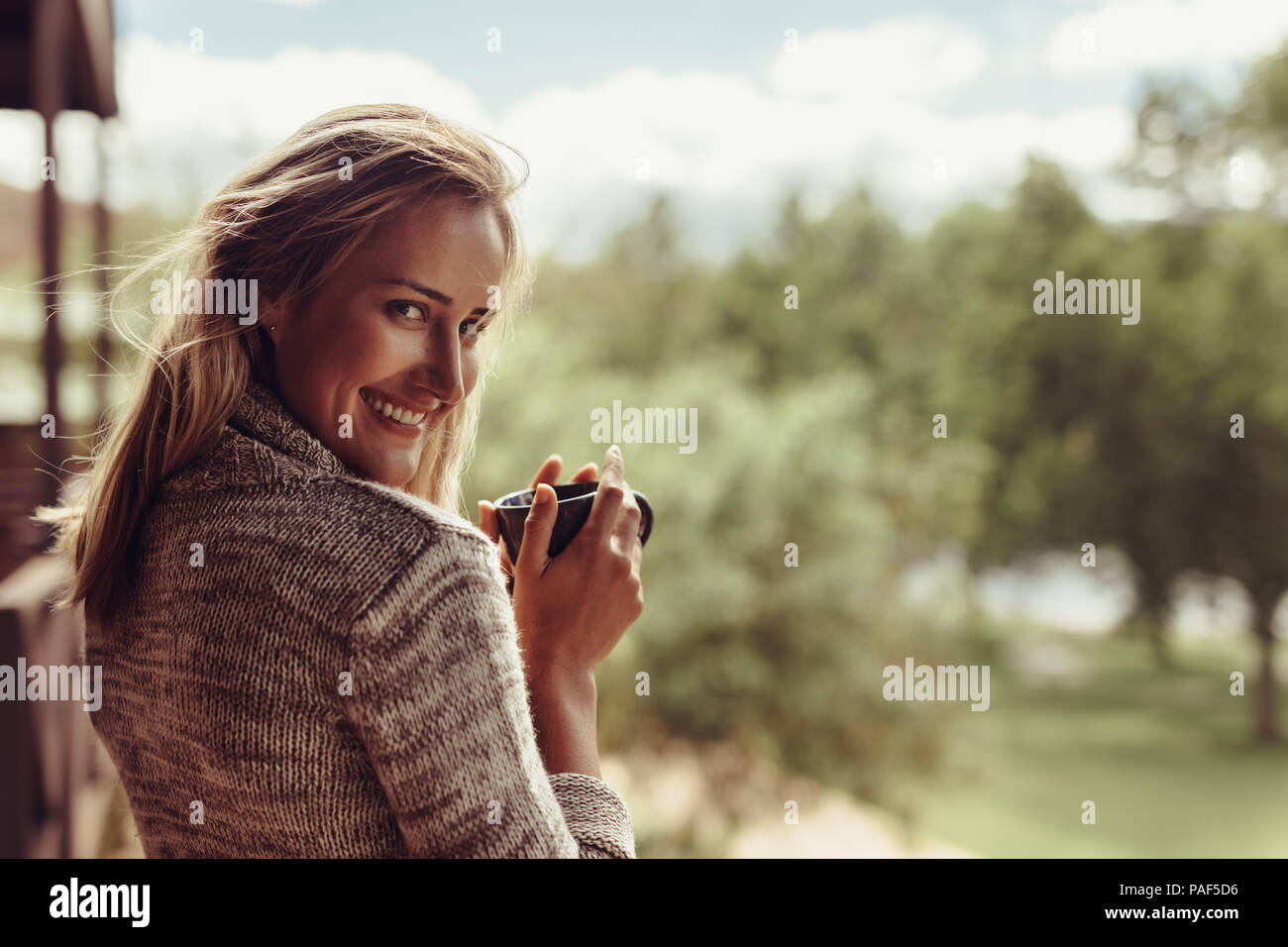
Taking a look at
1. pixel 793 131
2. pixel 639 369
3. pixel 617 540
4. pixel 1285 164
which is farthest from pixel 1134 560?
pixel 617 540

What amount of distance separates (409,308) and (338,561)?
22 cm

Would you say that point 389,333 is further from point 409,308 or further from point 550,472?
point 550,472

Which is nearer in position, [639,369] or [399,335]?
[399,335]

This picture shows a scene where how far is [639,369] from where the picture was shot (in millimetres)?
11914

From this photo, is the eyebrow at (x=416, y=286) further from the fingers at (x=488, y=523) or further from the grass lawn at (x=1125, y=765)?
the grass lawn at (x=1125, y=765)

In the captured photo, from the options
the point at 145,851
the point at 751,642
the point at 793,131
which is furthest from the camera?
the point at 793,131

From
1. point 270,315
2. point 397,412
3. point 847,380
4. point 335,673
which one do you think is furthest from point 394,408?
point 847,380

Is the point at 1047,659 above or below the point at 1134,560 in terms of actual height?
below

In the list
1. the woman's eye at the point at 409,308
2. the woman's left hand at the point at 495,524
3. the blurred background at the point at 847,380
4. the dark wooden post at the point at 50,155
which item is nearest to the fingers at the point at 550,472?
the woman's left hand at the point at 495,524

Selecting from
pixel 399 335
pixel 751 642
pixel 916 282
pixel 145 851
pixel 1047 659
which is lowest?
pixel 1047 659

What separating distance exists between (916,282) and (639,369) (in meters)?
5.03

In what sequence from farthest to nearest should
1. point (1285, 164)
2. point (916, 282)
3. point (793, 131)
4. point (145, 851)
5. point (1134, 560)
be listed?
point (916, 282) → point (793, 131) → point (1134, 560) → point (1285, 164) → point (145, 851)

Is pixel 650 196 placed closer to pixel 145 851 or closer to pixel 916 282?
pixel 916 282

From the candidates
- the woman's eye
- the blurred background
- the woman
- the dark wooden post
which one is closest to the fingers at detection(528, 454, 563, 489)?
the woman
